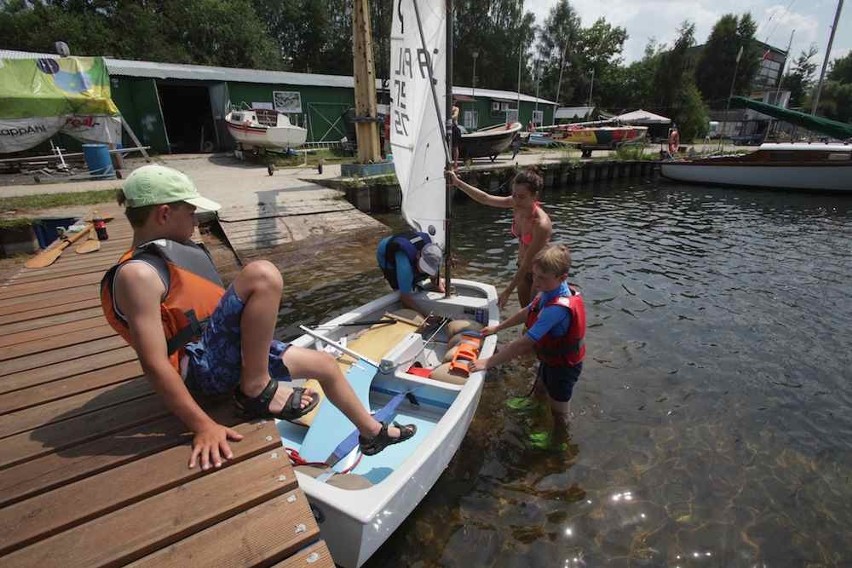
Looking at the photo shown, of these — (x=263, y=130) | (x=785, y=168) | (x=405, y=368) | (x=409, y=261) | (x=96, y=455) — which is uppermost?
(x=263, y=130)

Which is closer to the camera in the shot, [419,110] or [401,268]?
[419,110]

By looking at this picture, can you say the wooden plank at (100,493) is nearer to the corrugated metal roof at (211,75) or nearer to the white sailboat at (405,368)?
the white sailboat at (405,368)

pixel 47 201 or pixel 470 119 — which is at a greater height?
pixel 470 119

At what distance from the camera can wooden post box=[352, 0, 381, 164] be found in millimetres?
10375

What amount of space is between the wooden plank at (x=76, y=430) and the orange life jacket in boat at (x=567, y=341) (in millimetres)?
2438

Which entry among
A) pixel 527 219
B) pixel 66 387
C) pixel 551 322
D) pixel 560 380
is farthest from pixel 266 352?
pixel 527 219

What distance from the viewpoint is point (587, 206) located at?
14594mm

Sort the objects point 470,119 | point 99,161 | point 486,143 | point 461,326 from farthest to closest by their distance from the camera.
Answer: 1. point 470,119
2. point 486,143
3. point 99,161
4. point 461,326

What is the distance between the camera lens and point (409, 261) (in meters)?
4.43

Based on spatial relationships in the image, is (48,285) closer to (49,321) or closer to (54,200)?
(49,321)

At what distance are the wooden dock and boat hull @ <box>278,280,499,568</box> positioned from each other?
1.22 ft

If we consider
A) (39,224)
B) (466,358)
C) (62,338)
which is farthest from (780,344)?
(39,224)

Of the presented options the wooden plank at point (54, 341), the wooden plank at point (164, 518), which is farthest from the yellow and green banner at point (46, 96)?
the wooden plank at point (164, 518)

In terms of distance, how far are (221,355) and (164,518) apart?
70 cm
